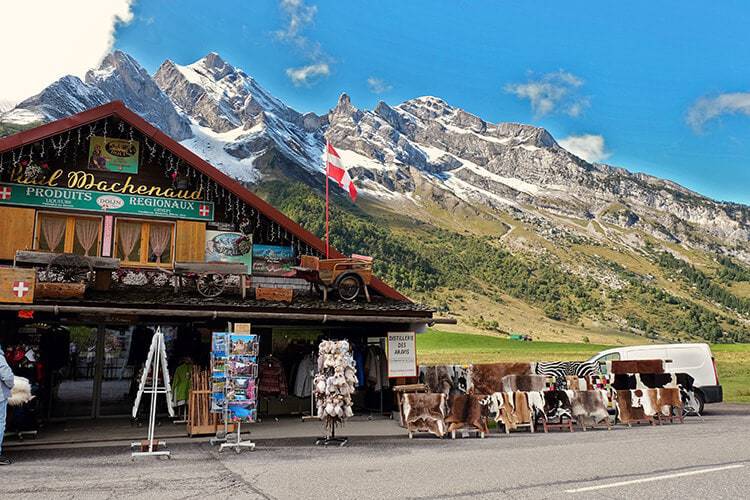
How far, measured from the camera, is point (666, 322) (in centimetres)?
12219

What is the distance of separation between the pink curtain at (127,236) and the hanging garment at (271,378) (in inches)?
183

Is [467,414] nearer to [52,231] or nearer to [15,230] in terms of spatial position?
[52,231]

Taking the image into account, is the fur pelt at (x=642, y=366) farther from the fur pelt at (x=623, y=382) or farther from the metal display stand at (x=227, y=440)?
the metal display stand at (x=227, y=440)

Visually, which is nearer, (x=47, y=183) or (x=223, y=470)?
(x=223, y=470)

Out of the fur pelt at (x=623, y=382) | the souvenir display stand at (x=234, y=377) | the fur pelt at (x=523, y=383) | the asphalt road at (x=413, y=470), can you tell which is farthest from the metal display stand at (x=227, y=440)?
the fur pelt at (x=623, y=382)

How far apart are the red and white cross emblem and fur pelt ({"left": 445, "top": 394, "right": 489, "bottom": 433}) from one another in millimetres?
9451

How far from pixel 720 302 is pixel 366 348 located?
16353 cm

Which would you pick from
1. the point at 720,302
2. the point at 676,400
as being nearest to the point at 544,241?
the point at 720,302

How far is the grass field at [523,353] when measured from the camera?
33.9 m

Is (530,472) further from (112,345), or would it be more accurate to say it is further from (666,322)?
(666,322)

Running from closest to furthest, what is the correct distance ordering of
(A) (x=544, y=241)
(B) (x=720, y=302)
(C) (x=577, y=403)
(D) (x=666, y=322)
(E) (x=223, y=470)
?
1. (E) (x=223, y=470)
2. (C) (x=577, y=403)
3. (D) (x=666, y=322)
4. (B) (x=720, y=302)
5. (A) (x=544, y=241)

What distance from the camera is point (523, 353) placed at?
187 ft

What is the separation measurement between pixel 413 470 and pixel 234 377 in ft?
14.2

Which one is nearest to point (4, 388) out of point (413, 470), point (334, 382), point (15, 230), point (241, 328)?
point (241, 328)
